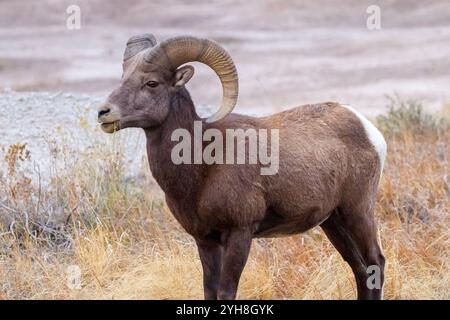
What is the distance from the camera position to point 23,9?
3922cm

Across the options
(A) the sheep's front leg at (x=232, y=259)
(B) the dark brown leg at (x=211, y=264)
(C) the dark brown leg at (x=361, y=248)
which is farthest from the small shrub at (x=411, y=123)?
(A) the sheep's front leg at (x=232, y=259)

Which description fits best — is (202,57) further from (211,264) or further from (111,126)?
(211,264)

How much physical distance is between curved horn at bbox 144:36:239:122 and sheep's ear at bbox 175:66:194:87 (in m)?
0.04

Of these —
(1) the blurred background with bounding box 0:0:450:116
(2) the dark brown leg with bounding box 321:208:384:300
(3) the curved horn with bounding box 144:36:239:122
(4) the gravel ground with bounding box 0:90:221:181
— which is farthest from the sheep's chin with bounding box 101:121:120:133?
(1) the blurred background with bounding box 0:0:450:116

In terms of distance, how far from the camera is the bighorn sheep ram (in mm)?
7969

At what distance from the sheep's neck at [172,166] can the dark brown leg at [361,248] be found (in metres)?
1.27

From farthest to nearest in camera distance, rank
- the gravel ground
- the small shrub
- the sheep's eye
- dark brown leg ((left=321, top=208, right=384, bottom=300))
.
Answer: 1. the small shrub
2. the gravel ground
3. dark brown leg ((left=321, top=208, right=384, bottom=300))
4. the sheep's eye

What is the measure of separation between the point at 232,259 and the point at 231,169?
0.61 m

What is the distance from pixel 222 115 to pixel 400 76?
2129 cm

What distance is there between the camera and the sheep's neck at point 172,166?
26.3 ft

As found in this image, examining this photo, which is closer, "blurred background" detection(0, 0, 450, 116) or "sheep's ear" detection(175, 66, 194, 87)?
"sheep's ear" detection(175, 66, 194, 87)

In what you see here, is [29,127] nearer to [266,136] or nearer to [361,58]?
[266,136]

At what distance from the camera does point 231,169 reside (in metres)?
8.02

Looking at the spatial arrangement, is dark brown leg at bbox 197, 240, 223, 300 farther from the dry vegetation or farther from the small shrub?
the small shrub
